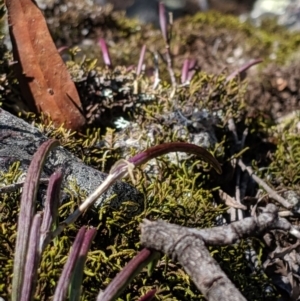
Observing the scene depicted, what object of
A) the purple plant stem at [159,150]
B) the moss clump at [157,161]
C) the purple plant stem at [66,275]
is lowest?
the moss clump at [157,161]

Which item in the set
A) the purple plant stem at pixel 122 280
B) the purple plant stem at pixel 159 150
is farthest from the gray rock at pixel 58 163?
the purple plant stem at pixel 122 280

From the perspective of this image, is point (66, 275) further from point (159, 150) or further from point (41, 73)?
point (41, 73)

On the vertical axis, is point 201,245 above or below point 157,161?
above

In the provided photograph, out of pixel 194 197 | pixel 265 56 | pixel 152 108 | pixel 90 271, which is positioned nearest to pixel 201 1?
pixel 265 56

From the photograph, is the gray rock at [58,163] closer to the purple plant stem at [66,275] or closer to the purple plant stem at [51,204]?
the purple plant stem at [51,204]

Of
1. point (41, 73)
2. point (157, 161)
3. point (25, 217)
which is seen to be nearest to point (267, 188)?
point (157, 161)

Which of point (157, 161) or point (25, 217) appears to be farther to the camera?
point (157, 161)

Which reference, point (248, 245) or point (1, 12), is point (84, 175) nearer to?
point (248, 245)
